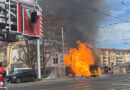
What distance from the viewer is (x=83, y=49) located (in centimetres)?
2867

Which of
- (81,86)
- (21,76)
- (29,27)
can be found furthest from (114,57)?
(29,27)

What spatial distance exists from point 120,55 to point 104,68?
3710 inches

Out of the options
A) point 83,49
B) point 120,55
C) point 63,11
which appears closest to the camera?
point 63,11

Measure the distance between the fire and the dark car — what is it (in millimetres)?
7436

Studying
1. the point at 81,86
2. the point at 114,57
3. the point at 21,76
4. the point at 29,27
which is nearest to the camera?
the point at 29,27

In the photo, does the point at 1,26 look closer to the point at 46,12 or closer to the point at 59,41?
the point at 46,12

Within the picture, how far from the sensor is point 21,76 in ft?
72.5

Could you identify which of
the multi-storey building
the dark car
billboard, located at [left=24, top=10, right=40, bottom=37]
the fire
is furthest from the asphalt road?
the multi-storey building

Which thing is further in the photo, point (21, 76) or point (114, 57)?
point (114, 57)

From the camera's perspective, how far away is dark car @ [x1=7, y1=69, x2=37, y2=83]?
21484mm

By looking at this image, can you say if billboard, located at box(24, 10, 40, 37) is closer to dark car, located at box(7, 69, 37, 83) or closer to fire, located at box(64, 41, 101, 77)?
dark car, located at box(7, 69, 37, 83)

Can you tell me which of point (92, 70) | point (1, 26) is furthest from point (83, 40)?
point (1, 26)

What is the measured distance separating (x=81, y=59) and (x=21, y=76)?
979 centimetres

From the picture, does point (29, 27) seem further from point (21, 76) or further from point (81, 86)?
point (21, 76)
